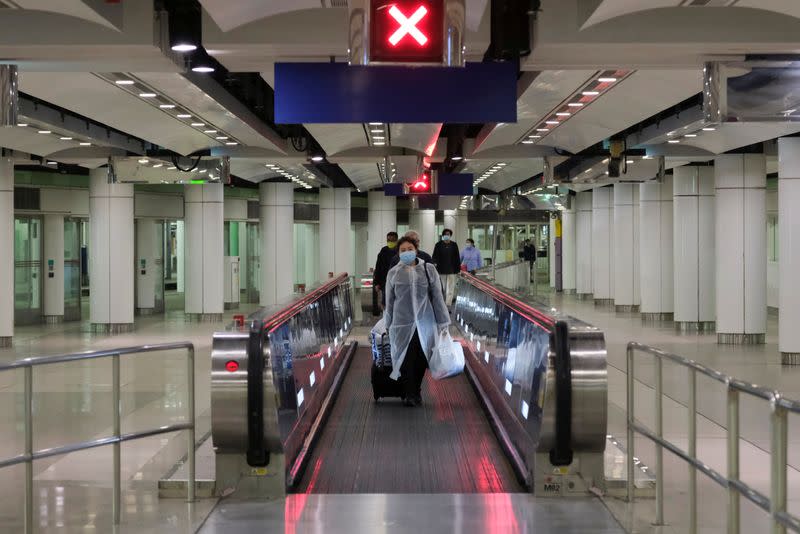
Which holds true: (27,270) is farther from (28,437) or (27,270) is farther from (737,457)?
(737,457)

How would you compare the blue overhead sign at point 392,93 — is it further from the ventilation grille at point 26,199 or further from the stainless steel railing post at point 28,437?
the ventilation grille at point 26,199

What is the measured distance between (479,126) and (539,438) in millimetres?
12112

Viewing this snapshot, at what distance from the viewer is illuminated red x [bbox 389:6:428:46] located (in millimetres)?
5758

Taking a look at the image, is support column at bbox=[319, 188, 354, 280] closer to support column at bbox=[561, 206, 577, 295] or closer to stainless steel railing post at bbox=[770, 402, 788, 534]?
support column at bbox=[561, 206, 577, 295]

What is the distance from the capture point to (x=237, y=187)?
30797 mm

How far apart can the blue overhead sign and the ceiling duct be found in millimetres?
2075

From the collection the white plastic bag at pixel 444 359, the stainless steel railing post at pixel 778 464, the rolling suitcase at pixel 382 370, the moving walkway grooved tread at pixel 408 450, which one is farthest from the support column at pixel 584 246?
the stainless steel railing post at pixel 778 464

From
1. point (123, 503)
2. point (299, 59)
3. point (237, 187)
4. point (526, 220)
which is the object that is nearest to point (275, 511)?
point (123, 503)

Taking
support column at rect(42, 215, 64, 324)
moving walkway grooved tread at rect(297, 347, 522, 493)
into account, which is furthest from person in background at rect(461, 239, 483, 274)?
moving walkway grooved tread at rect(297, 347, 522, 493)

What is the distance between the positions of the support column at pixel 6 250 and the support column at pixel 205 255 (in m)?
5.79

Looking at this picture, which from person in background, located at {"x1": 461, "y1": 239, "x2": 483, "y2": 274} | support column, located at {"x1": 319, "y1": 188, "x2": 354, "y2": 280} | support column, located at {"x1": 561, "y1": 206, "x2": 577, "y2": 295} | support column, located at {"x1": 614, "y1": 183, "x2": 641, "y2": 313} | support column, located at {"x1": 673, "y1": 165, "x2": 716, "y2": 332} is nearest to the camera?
support column, located at {"x1": 673, "y1": 165, "x2": 716, "y2": 332}

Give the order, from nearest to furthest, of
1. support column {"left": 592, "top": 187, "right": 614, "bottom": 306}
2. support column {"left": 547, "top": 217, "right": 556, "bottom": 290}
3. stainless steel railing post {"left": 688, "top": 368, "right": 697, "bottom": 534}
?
stainless steel railing post {"left": 688, "top": 368, "right": 697, "bottom": 534}, support column {"left": 592, "top": 187, "right": 614, "bottom": 306}, support column {"left": 547, "top": 217, "right": 556, "bottom": 290}

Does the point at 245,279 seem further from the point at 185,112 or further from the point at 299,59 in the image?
the point at 299,59

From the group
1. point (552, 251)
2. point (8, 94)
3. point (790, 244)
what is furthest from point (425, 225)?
point (8, 94)
